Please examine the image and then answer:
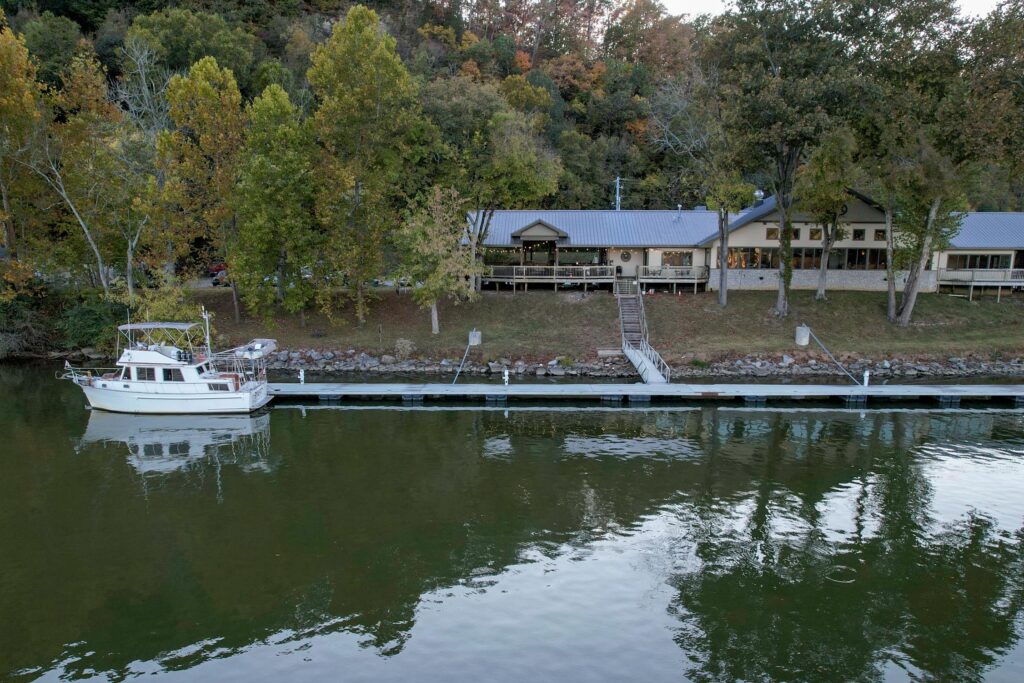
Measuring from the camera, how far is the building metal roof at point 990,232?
46625mm

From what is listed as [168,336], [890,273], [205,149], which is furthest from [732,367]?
[205,149]

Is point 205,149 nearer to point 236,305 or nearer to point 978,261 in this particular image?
point 236,305

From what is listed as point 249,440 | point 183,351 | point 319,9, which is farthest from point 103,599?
point 319,9

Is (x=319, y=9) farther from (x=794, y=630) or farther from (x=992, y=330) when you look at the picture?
(x=794, y=630)

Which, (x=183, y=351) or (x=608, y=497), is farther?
(x=183, y=351)

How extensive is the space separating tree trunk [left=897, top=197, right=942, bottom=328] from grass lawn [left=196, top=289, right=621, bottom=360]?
57.8ft

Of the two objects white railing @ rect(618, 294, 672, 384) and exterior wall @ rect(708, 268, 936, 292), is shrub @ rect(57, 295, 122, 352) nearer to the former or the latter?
white railing @ rect(618, 294, 672, 384)

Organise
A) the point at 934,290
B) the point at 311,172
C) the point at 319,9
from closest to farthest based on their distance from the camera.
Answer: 1. the point at 311,172
2. the point at 934,290
3. the point at 319,9

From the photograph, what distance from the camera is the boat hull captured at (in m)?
30.4

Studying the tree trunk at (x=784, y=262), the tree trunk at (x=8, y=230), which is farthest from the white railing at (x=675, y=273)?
the tree trunk at (x=8, y=230)

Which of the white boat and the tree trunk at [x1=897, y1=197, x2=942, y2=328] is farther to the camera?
the tree trunk at [x1=897, y1=197, x2=942, y2=328]

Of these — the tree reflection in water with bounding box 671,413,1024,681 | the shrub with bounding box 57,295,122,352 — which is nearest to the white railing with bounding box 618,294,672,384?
the tree reflection in water with bounding box 671,413,1024,681

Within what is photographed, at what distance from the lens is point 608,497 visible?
2105 centimetres

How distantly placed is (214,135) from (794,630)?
41.6 m
